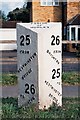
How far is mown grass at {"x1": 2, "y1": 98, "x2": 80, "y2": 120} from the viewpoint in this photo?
23.6 ft

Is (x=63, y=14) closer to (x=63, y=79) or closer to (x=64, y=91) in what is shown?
(x=63, y=79)

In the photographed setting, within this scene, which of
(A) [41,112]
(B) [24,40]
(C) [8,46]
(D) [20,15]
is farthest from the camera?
(D) [20,15]

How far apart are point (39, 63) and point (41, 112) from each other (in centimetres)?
92

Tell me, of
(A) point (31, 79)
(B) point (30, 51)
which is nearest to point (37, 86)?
(A) point (31, 79)

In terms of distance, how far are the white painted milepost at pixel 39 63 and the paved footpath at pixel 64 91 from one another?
238 cm

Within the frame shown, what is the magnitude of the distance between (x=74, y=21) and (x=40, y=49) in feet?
90.9

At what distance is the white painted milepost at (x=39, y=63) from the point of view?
7566 millimetres

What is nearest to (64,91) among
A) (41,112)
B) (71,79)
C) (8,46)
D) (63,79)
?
(63,79)

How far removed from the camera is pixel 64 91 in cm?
1098

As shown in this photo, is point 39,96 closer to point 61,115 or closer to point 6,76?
point 61,115

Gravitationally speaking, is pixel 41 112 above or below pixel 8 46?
above

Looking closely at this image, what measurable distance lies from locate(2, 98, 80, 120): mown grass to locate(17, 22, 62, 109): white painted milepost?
0.17 m

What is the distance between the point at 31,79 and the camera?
7691mm

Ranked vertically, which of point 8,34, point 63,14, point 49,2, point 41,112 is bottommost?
point 8,34
